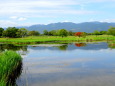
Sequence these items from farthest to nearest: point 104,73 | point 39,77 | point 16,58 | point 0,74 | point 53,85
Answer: point 16,58 < point 104,73 < point 39,77 < point 53,85 < point 0,74

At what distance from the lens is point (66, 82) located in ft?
70.8

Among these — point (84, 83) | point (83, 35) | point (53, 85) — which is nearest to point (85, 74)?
point (84, 83)

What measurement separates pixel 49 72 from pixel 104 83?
8203 millimetres

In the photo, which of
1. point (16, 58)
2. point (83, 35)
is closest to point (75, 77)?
point (16, 58)

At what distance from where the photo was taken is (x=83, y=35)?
132375mm

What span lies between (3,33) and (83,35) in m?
49.0

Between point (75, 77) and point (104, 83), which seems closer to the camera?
point (104, 83)

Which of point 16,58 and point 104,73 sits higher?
point 16,58

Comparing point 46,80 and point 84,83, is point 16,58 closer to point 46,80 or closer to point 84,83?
point 46,80

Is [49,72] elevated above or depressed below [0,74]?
below

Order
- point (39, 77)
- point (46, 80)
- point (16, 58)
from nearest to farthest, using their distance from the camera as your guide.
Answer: point (46, 80), point (39, 77), point (16, 58)

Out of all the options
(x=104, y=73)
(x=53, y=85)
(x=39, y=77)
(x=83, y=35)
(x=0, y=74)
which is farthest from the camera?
(x=83, y=35)

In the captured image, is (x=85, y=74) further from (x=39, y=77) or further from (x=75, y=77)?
(x=39, y=77)

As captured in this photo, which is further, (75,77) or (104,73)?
(104,73)
